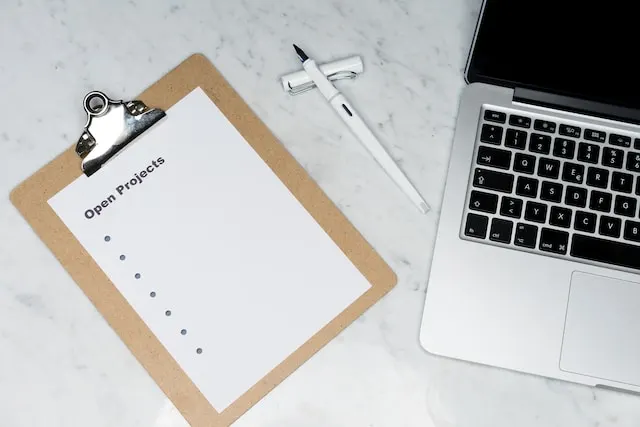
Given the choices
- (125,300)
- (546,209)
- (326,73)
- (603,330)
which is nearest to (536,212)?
(546,209)

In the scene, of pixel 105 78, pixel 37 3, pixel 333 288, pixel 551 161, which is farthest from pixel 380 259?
pixel 37 3

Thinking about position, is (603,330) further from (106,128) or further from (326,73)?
(106,128)

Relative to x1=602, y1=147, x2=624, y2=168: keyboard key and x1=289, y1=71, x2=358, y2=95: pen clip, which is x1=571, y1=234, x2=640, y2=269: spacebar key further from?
x1=289, y1=71, x2=358, y2=95: pen clip

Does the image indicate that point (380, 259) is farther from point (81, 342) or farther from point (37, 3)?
point (37, 3)

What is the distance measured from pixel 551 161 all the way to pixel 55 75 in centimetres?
46

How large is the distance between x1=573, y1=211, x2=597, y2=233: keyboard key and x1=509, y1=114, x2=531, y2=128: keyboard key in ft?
0.30

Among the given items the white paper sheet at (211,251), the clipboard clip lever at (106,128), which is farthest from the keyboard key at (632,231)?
the clipboard clip lever at (106,128)

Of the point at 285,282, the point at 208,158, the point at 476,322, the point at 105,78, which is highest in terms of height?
the point at 105,78

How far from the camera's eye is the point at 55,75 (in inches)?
26.2

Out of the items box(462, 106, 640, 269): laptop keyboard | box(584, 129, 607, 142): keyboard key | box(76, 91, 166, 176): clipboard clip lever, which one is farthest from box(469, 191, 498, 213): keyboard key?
box(76, 91, 166, 176): clipboard clip lever

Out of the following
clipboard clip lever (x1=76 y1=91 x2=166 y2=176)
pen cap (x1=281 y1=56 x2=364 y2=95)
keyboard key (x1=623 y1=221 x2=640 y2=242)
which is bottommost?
keyboard key (x1=623 y1=221 x2=640 y2=242)

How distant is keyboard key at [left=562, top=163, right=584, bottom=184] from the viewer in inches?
24.2

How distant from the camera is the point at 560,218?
23.9 inches

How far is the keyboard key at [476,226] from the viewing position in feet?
1.99
